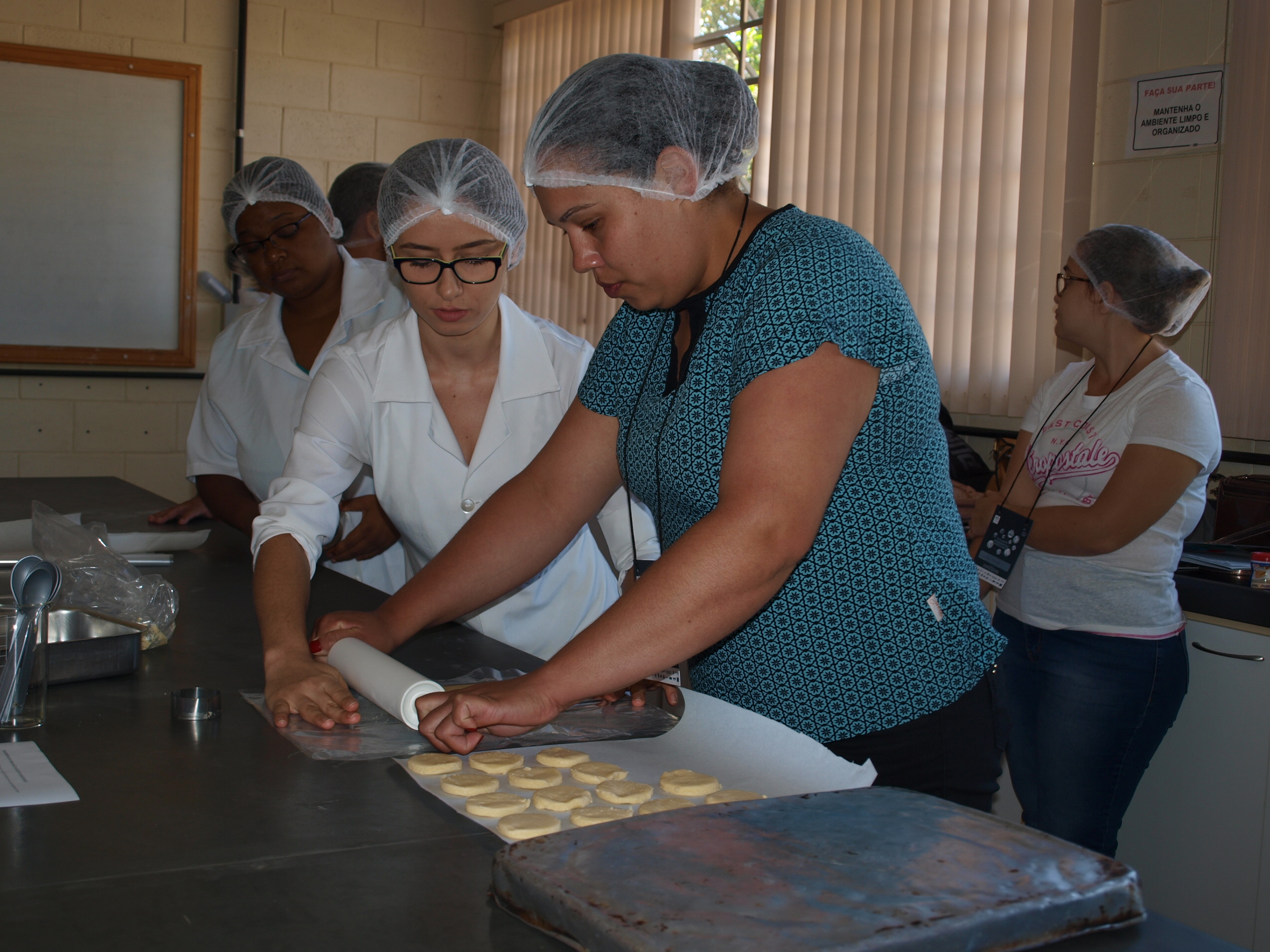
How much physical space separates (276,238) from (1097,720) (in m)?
1.95

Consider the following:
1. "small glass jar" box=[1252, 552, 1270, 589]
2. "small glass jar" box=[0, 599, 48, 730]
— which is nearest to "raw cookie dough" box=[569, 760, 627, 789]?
"small glass jar" box=[0, 599, 48, 730]

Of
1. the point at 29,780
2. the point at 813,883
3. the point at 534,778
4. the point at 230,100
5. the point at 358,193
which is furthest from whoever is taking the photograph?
the point at 230,100

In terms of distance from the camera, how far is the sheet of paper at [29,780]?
0.92 m

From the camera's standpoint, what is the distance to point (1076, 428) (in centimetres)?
243

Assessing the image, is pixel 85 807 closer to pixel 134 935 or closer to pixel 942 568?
pixel 134 935

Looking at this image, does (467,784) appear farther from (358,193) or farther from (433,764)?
(358,193)

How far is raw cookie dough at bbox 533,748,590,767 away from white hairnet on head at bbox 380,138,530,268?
0.90 metres

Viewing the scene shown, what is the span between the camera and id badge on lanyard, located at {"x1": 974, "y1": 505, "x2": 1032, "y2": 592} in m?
2.32

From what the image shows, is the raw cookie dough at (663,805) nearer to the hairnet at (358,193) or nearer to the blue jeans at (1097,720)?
the blue jeans at (1097,720)

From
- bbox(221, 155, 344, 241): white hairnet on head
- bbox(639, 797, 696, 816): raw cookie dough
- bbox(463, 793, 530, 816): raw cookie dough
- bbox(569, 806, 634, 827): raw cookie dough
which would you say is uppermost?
bbox(221, 155, 344, 241): white hairnet on head

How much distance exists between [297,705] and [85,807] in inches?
11.6

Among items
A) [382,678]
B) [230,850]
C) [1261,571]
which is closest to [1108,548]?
[1261,571]

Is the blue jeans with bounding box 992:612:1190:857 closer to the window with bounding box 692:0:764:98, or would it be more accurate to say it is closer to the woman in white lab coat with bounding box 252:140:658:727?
the woman in white lab coat with bounding box 252:140:658:727

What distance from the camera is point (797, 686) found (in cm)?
126
